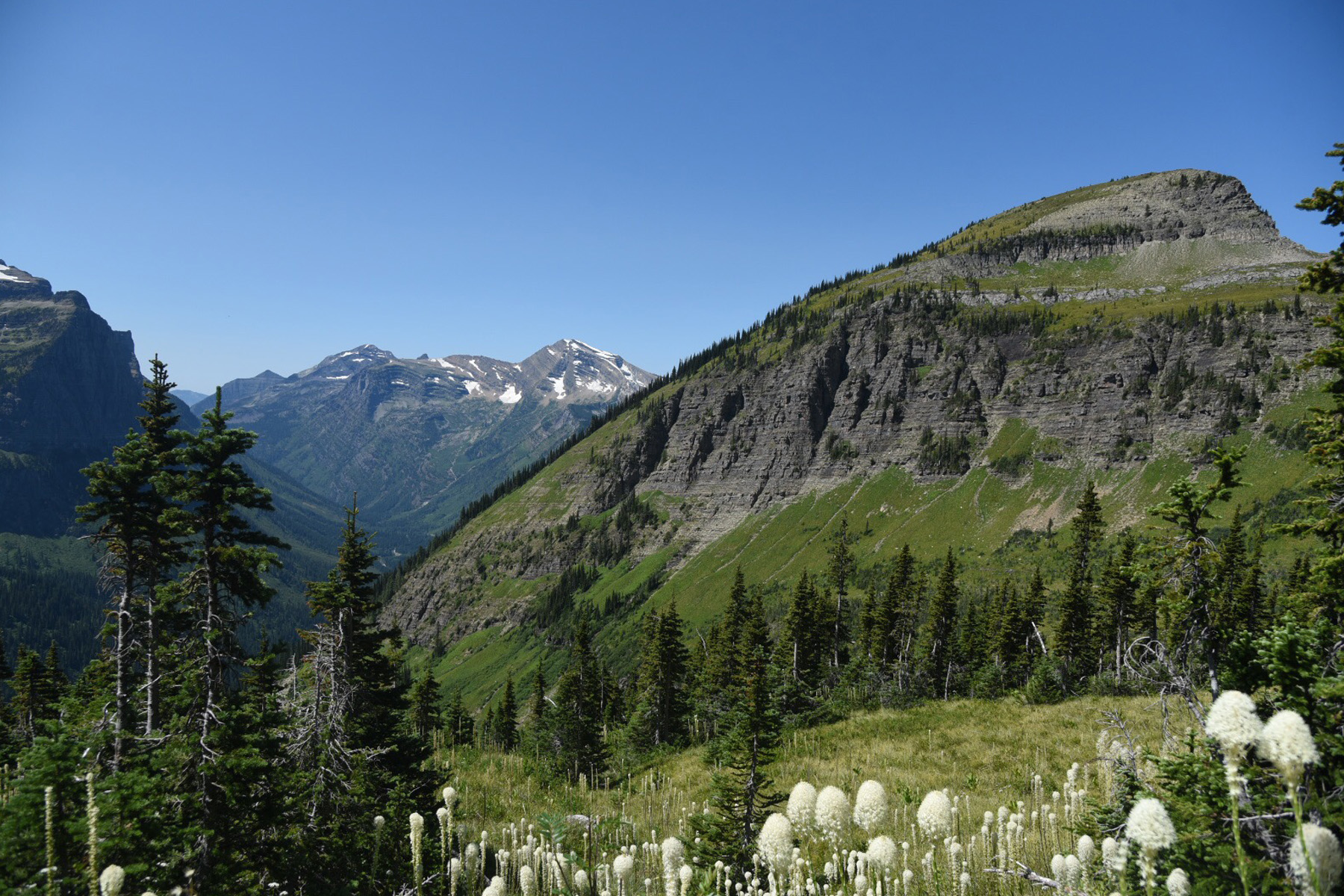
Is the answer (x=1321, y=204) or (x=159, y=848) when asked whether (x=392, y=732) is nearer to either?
(x=159, y=848)

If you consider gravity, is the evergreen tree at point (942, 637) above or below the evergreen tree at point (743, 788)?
below

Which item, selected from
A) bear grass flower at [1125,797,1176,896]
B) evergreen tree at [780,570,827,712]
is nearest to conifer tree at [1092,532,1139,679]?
evergreen tree at [780,570,827,712]

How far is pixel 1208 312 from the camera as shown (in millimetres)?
189000

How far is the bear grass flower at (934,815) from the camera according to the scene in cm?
697

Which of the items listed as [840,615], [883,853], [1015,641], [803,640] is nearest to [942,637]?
[1015,641]

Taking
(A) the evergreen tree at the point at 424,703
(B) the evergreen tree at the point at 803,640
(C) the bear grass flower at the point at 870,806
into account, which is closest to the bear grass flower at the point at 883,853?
(C) the bear grass flower at the point at 870,806

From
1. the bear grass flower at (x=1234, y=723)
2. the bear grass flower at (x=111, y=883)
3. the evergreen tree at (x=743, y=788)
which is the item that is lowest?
the evergreen tree at (x=743, y=788)

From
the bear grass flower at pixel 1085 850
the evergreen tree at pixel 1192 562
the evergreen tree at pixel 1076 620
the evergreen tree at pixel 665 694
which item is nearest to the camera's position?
the bear grass flower at pixel 1085 850

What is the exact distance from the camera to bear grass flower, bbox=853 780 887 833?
6.95m

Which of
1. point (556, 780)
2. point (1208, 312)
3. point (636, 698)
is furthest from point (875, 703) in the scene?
point (1208, 312)

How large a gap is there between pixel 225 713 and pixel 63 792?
2.59 meters

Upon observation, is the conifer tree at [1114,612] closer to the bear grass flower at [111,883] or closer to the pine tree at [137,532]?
the bear grass flower at [111,883]

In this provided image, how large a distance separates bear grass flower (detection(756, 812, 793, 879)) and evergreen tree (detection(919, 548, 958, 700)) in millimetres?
65246

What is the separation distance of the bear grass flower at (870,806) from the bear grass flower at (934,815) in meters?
0.40
